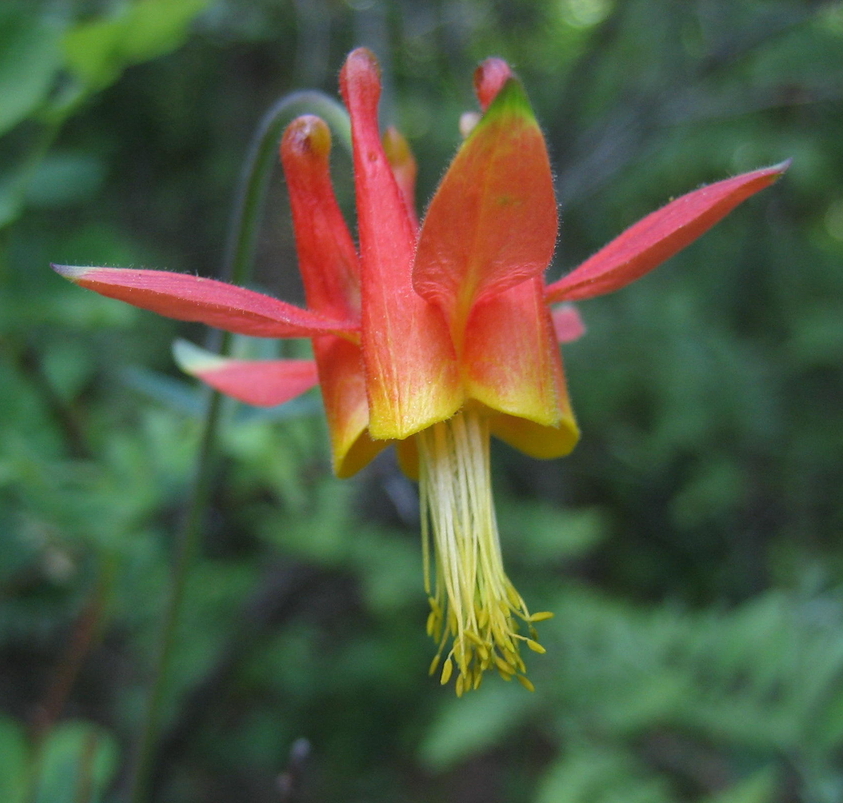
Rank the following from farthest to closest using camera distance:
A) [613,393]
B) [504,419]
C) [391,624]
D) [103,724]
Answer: [613,393] → [391,624] → [103,724] → [504,419]

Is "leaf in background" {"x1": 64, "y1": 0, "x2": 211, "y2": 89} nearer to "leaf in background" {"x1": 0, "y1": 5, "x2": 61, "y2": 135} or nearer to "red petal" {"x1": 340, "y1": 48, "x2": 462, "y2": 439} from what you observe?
"leaf in background" {"x1": 0, "y1": 5, "x2": 61, "y2": 135}

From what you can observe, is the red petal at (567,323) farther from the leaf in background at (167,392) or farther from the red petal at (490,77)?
the leaf in background at (167,392)

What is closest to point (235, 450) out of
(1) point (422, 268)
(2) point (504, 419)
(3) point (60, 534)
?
(3) point (60, 534)

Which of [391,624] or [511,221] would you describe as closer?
[511,221]

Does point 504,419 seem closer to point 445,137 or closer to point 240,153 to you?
point 445,137

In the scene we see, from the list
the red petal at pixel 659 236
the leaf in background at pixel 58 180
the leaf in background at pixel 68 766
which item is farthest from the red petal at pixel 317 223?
the leaf in background at pixel 58 180

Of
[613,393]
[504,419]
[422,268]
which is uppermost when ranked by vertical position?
[422,268]

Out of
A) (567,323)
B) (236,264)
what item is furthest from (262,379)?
(567,323)

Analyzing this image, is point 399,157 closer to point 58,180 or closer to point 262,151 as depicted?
point 262,151

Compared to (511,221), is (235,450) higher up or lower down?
lower down
